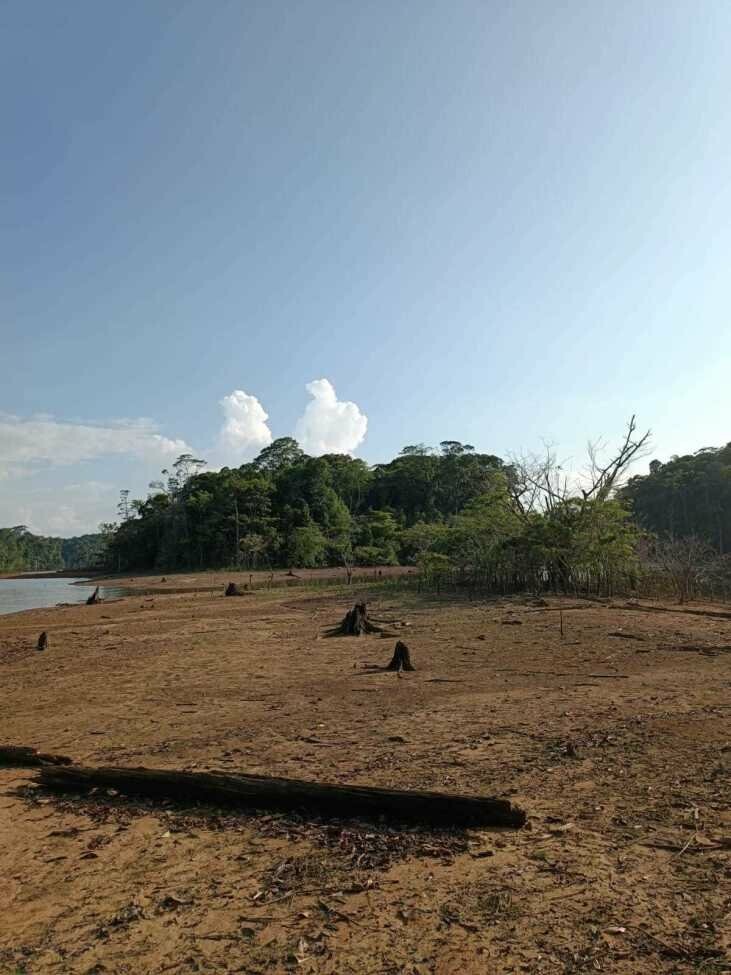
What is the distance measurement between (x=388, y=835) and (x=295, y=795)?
0.84 m

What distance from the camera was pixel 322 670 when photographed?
11.7m

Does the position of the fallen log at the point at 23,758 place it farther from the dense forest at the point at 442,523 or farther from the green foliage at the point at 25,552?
the green foliage at the point at 25,552

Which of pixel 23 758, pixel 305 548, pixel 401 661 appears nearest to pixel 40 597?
pixel 305 548

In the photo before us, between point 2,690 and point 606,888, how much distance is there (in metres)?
10.9

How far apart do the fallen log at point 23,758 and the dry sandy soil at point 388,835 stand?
23cm

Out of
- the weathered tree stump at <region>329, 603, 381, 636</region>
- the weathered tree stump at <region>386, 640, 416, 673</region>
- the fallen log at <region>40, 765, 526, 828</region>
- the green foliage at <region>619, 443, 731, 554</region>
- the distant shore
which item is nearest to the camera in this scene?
the fallen log at <region>40, 765, 526, 828</region>

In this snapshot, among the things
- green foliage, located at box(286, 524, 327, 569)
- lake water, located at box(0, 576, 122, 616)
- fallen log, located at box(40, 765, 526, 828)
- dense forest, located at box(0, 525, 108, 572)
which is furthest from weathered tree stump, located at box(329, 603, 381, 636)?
dense forest, located at box(0, 525, 108, 572)

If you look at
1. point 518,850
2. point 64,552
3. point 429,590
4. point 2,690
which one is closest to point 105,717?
point 2,690

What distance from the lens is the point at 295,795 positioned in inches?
198

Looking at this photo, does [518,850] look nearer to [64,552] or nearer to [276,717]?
[276,717]

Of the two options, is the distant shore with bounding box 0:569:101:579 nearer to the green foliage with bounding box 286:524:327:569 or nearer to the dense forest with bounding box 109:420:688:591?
the dense forest with bounding box 109:420:688:591

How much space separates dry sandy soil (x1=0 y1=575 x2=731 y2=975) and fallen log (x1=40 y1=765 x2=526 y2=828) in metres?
0.12

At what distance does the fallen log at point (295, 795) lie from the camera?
15.3ft

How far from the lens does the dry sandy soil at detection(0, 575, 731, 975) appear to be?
3.40 m
